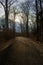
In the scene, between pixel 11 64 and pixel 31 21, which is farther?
pixel 31 21

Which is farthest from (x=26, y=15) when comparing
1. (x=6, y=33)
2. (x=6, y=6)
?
(x=6, y=33)

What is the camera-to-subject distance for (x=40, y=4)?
38.5 meters

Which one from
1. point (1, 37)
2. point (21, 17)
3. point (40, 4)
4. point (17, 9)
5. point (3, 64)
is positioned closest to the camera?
point (3, 64)

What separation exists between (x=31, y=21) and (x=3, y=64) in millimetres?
53316

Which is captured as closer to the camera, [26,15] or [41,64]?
[41,64]

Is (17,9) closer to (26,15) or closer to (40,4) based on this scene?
(26,15)

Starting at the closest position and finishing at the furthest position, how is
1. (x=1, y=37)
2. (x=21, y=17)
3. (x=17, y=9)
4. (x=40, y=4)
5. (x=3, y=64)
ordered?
(x=3, y=64)
(x=1, y=37)
(x=40, y=4)
(x=17, y=9)
(x=21, y=17)

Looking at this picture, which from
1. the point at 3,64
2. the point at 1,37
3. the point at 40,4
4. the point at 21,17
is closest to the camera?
the point at 3,64

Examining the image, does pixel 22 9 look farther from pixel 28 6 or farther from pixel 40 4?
pixel 40 4

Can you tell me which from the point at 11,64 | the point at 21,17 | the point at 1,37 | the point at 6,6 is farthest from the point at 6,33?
the point at 21,17

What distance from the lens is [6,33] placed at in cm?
3297

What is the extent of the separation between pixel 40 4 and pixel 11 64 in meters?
29.5

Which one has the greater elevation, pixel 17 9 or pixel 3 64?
pixel 17 9

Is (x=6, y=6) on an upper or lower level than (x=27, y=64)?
upper
